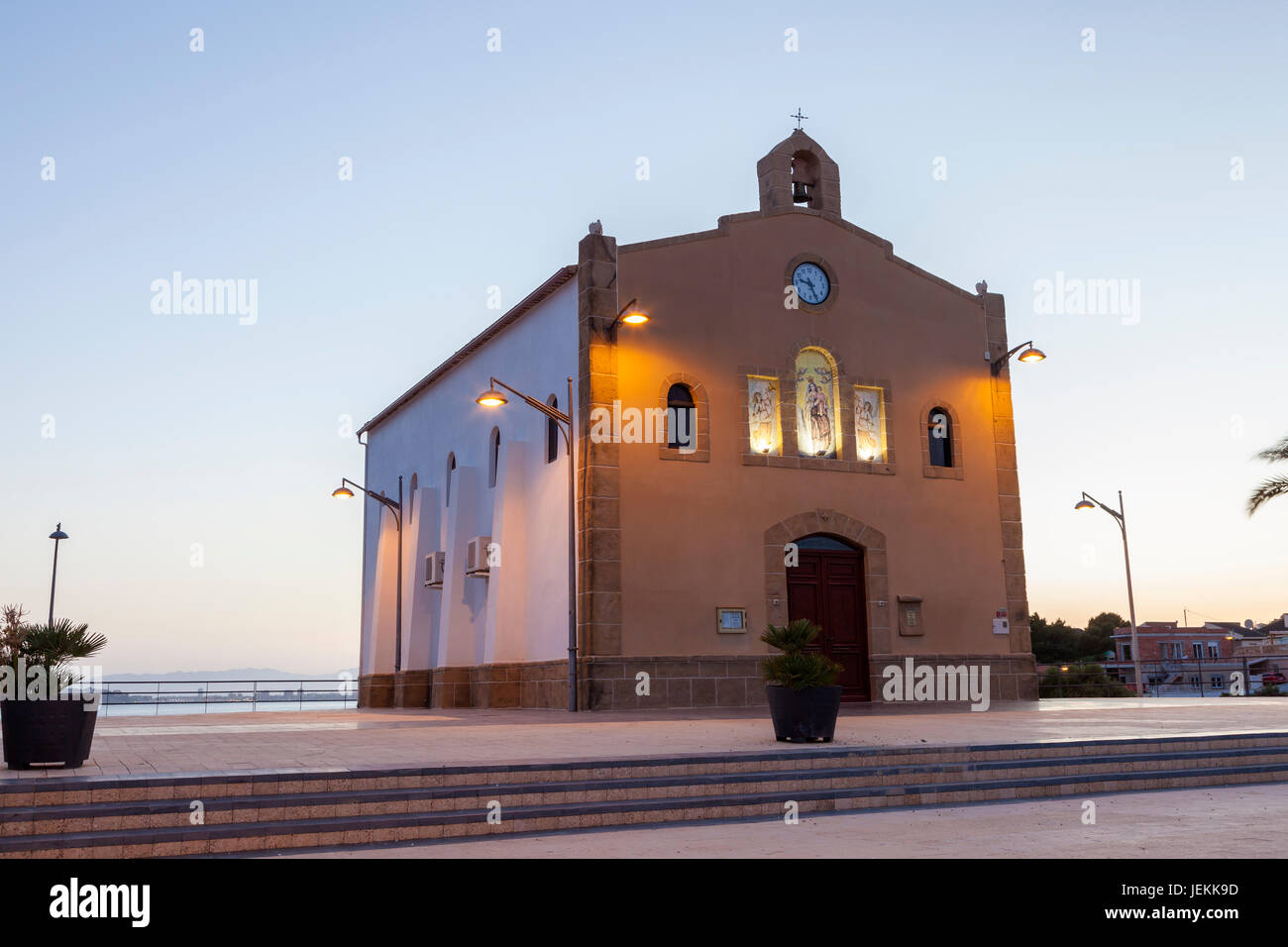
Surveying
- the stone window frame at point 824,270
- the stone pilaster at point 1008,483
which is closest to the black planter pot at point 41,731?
the stone window frame at point 824,270

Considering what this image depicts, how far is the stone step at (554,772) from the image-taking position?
799 cm

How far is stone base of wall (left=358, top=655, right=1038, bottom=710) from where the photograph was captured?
63.5 ft

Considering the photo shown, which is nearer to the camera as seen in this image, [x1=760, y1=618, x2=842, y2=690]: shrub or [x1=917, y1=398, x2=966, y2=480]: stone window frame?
[x1=760, y1=618, x2=842, y2=690]: shrub

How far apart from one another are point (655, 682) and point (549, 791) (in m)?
10.7

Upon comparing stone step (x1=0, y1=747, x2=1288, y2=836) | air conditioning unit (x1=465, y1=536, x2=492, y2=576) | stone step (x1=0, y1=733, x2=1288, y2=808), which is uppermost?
air conditioning unit (x1=465, y1=536, x2=492, y2=576)

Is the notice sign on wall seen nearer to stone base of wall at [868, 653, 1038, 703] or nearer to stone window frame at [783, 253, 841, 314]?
stone base of wall at [868, 653, 1038, 703]

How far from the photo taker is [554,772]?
955 cm

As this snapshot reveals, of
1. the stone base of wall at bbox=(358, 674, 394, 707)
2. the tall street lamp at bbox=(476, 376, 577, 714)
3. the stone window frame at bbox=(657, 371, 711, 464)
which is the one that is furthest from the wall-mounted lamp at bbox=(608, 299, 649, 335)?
the stone base of wall at bbox=(358, 674, 394, 707)

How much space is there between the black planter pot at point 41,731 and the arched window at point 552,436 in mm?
12767

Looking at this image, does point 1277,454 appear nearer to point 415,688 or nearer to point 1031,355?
point 1031,355

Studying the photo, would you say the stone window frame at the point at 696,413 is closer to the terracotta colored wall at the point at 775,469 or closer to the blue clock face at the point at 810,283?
the terracotta colored wall at the point at 775,469

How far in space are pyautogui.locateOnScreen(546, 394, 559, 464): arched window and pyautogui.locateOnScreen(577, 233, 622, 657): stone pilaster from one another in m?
1.32

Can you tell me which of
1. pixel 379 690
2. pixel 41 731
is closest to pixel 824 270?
pixel 379 690
